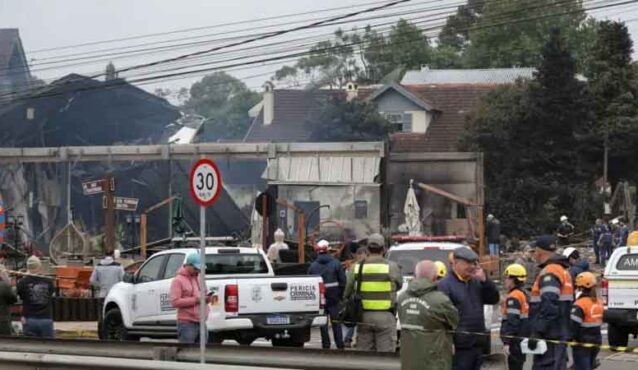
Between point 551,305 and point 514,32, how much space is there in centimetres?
8724

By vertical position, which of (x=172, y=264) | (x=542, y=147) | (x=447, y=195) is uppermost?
(x=542, y=147)

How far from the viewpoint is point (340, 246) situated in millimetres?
34500

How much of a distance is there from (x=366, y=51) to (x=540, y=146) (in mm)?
54272

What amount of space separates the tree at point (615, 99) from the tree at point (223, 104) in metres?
24.5

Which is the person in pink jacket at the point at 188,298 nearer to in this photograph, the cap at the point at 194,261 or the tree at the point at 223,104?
the cap at the point at 194,261

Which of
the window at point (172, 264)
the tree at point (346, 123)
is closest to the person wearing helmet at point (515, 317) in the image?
the window at point (172, 264)

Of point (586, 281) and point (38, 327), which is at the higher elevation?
point (586, 281)

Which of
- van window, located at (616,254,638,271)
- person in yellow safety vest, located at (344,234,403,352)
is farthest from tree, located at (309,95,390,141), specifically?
person in yellow safety vest, located at (344,234,403,352)

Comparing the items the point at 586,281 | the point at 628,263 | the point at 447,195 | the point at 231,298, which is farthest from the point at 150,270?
the point at 447,195

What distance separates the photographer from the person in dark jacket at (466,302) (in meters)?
11.4

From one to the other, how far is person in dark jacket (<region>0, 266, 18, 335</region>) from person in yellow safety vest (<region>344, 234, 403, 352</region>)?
4852 mm

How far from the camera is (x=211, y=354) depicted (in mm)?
15594

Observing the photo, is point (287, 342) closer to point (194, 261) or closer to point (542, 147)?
point (194, 261)

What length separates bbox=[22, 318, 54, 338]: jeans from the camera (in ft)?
58.9
